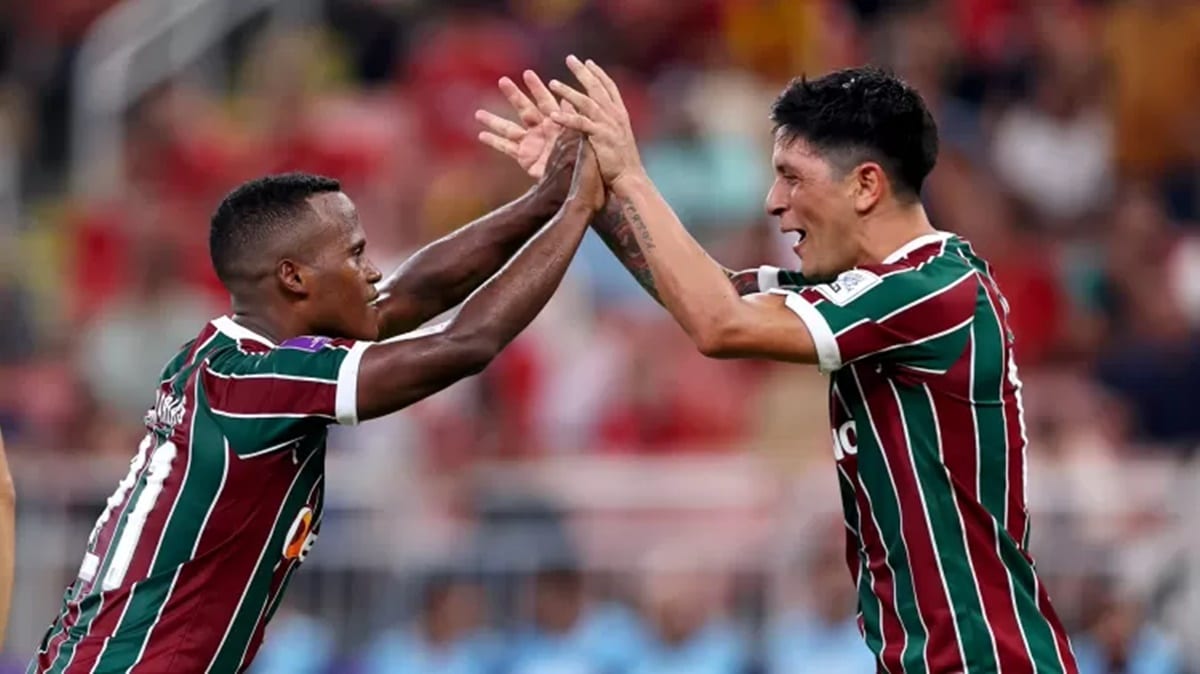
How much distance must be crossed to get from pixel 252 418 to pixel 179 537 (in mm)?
398

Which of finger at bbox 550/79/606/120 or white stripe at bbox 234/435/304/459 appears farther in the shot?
finger at bbox 550/79/606/120

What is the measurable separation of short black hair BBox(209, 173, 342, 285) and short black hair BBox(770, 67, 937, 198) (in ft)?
4.86

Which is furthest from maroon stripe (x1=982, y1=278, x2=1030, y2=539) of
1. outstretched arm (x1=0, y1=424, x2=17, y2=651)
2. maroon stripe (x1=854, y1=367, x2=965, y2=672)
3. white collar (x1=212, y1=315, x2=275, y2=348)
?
outstretched arm (x1=0, y1=424, x2=17, y2=651)

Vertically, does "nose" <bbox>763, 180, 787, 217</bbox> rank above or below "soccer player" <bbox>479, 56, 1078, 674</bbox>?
above

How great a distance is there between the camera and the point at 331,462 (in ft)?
38.3

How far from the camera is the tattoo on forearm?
6.58 metres

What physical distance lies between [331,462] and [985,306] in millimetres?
6249

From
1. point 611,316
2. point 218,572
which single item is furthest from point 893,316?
point 611,316

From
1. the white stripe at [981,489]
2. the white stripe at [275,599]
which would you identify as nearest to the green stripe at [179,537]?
the white stripe at [275,599]

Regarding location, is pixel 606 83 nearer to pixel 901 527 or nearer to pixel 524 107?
pixel 524 107

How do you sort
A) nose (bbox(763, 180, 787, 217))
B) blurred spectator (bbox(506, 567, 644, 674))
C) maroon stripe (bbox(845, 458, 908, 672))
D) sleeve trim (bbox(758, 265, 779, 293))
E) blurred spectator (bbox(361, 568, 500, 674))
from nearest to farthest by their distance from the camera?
maroon stripe (bbox(845, 458, 908, 672)), nose (bbox(763, 180, 787, 217)), sleeve trim (bbox(758, 265, 779, 293)), blurred spectator (bbox(506, 567, 644, 674)), blurred spectator (bbox(361, 568, 500, 674))

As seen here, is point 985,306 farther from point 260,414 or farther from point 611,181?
point 260,414

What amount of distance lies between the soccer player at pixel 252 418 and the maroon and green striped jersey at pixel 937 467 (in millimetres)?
1012

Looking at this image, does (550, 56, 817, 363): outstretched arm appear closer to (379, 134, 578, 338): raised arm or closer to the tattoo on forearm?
the tattoo on forearm
